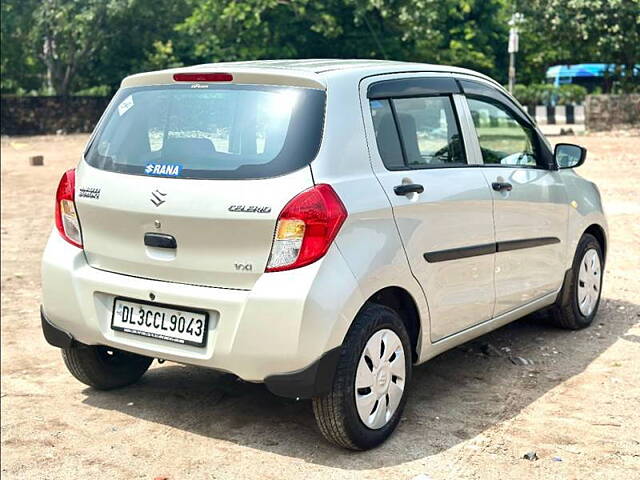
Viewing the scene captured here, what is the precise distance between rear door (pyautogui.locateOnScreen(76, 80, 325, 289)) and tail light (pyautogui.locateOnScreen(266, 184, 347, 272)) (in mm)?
43

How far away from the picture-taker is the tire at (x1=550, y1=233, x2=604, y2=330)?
6.40m

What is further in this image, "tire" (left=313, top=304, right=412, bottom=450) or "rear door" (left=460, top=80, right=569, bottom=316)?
"rear door" (left=460, top=80, right=569, bottom=316)

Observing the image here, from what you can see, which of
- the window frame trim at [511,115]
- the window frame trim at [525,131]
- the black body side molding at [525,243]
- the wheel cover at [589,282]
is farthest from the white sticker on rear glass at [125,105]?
the wheel cover at [589,282]

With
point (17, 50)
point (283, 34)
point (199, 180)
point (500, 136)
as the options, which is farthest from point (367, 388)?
point (17, 50)

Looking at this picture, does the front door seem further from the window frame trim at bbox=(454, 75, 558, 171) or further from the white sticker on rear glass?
the white sticker on rear glass

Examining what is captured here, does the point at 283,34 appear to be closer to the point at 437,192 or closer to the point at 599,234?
the point at 599,234

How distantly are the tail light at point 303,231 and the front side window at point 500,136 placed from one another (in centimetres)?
164

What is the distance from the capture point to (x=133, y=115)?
478 centimetres

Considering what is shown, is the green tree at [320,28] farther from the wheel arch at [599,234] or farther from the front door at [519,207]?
the front door at [519,207]

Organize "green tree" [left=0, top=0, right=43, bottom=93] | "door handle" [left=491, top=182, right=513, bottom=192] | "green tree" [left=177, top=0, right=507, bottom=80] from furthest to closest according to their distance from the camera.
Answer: "green tree" [left=0, top=0, right=43, bottom=93]
"green tree" [left=177, top=0, right=507, bottom=80]
"door handle" [left=491, top=182, right=513, bottom=192]

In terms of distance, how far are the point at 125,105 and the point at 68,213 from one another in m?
0.62

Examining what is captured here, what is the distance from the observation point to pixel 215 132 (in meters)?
4.41

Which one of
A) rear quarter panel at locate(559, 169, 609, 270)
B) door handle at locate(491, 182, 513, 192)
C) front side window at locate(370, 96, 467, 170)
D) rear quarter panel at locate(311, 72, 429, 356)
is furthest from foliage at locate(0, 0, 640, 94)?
rear quarter panel at locate(311, 72, 429, 356)

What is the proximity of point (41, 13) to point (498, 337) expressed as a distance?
32.0 m
